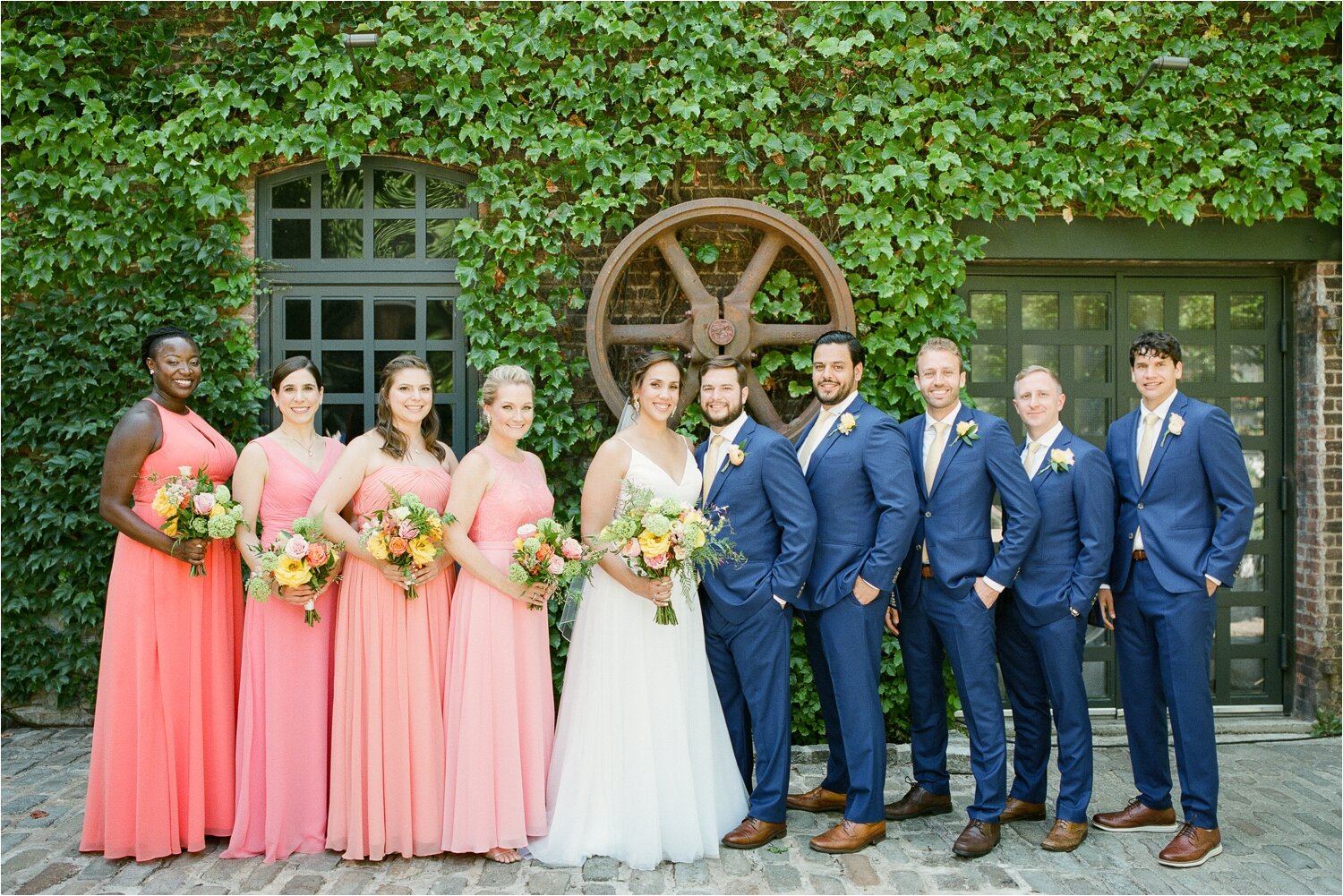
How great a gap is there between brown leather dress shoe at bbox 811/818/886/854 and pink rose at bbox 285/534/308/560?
2.34 metres

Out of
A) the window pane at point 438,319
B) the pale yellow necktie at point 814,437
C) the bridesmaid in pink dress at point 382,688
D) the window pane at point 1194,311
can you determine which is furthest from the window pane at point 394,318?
the window pane at point 1194,311

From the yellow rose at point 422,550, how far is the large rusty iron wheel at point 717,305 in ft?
4.90

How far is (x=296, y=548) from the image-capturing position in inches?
137

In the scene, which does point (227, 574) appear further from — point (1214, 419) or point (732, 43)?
point (1214, 419)

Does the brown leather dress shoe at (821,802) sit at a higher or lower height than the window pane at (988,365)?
lower

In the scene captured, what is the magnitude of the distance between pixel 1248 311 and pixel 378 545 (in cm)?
541

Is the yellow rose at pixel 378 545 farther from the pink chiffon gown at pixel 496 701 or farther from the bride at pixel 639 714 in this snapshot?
the bride at pixel 639 714

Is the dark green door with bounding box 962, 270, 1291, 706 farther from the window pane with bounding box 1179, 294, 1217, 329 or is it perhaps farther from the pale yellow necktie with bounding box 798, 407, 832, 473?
the pale yellow necktie with bounding box 798, 407, 832, 473

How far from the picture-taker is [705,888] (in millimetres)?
3484

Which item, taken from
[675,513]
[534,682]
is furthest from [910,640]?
[534,682]

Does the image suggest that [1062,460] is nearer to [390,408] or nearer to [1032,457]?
Result: [1032,457]

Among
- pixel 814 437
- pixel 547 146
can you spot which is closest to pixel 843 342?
pixel 814 437

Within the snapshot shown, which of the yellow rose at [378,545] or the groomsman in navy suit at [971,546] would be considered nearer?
the yellow rose at [378,545]

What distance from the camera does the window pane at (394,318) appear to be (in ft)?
18.3
